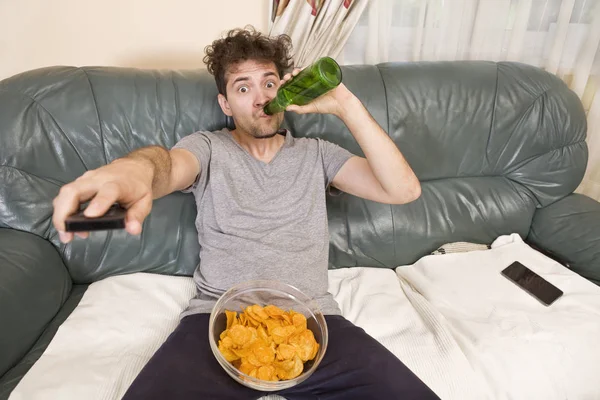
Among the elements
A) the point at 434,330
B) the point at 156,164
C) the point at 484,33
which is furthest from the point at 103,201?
the point at 484,33

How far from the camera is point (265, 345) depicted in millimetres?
963

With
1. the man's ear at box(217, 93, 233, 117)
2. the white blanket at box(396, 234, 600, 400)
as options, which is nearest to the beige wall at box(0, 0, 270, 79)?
the man's ear at box(217, 93, 233, 117)

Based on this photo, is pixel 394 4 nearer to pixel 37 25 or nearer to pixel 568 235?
pixel 568 235

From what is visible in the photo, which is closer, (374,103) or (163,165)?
(163,165)

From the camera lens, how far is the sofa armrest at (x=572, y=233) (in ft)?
5.24

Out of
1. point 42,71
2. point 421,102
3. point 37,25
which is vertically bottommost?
point 421,102

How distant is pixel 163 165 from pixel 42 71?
2.53 ft

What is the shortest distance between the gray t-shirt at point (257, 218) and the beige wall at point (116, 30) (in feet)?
2.27

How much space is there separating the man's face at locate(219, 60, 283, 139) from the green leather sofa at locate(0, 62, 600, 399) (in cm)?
20

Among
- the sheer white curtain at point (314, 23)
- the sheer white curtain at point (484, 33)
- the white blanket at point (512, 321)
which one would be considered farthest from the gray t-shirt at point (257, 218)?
the sheer white curtain at point (484, 33)

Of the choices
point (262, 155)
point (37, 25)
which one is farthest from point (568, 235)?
point (37, 25)

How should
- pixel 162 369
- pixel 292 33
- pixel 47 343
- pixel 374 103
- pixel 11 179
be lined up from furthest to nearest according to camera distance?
pixel 292 33
pixel 374 103
pixel 11 179
pixel 47 343
pixel 162 369

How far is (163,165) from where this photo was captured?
3.34 ft

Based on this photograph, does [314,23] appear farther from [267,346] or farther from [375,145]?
[267,346]
